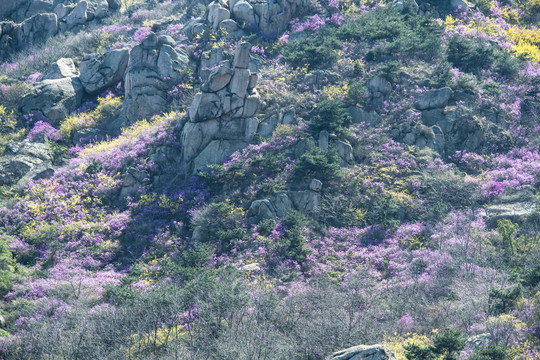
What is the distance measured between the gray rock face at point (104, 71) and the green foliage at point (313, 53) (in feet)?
41.0

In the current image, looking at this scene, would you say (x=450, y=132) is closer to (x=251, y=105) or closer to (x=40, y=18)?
(x=251, y=105)

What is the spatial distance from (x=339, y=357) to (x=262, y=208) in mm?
11815

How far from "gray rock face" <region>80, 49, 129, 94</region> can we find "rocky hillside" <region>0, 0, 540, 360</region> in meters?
0.16

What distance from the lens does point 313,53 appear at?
31969mm

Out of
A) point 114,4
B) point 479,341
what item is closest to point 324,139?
point 479,341

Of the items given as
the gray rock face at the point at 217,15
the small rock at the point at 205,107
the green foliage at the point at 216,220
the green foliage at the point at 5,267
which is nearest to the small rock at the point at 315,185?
the green foliage at the point at 216,220

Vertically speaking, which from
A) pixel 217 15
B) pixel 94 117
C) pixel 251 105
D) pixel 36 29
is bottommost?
pixel 94 117

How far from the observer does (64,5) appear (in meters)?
44.8

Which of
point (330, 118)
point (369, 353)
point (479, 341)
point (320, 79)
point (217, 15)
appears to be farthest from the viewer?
point (217, 15)

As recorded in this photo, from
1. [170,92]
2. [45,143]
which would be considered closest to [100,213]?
[45,143]

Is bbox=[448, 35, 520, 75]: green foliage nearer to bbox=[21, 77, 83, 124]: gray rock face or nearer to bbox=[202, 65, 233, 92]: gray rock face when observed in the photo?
bbox=[202, 65, 233, 92]: gray rock face

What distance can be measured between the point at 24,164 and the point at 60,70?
10302 mm

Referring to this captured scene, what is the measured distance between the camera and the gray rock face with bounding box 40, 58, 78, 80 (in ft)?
115

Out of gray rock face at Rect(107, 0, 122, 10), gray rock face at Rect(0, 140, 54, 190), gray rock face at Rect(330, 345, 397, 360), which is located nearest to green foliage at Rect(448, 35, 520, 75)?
gray rock face at Rect(330, 345, 397, 360)
